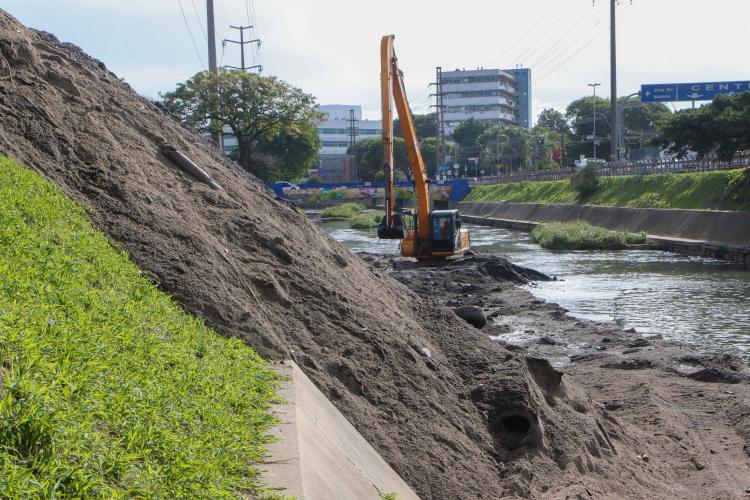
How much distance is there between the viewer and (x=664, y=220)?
48906mm

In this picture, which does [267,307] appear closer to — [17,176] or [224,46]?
[17,176]

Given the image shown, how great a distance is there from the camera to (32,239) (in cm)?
796

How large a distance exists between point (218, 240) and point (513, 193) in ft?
241

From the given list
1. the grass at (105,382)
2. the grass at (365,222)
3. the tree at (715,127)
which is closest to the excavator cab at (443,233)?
the tree at (715,127)

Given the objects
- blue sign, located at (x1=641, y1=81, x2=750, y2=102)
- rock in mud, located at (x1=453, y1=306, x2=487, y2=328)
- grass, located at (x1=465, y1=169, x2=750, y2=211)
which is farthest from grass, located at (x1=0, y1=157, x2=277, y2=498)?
blue sign, located at (x1=641, y1=81, x2=750, y2=102)

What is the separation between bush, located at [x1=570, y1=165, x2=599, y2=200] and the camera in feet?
210

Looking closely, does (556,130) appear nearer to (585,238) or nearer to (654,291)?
(585,238)

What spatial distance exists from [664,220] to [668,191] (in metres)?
4.20

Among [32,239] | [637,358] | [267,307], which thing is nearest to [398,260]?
[637,358]

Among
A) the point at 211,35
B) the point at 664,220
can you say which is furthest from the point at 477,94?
the point at 211,35

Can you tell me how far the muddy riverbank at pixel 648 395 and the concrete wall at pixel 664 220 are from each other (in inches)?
782

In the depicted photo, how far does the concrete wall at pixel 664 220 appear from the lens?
4150 centimetres

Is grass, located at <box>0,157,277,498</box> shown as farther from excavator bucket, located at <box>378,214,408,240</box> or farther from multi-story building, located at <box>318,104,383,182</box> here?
multi-story building, located at <box>318,104,383,182</box>

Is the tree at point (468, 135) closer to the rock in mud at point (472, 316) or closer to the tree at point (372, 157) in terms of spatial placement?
the tree at point (372, 157)
